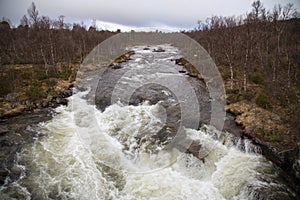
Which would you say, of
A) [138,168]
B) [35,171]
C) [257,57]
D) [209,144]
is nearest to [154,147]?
[138,168]

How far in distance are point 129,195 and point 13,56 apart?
34.7 metres

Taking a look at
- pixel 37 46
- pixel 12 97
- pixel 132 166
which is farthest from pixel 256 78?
pixel 37 46

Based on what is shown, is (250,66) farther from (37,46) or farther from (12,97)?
(37,46)

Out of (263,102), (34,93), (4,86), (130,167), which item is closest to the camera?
(130,167)

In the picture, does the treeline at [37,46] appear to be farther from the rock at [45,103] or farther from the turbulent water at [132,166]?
the turbulent water at [132,166]

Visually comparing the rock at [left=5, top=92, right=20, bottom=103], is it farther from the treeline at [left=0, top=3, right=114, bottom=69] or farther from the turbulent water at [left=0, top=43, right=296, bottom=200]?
the treeline at [left=0, top=3, right=114, bottom=69]

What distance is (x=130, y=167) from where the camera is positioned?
10.8 meters

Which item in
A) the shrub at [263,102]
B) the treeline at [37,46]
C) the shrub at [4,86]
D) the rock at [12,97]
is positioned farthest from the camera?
the treeline at [37,46]

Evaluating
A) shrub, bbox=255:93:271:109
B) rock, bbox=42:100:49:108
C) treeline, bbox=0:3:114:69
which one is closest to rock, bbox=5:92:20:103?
rock, bbox=42:100:49:108

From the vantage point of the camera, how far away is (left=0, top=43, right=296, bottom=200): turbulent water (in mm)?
9156

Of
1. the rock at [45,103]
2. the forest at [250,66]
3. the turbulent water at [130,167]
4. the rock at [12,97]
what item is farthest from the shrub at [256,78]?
the rock at [12,97]

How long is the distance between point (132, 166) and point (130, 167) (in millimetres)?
123

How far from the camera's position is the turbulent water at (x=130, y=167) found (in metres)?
9.20

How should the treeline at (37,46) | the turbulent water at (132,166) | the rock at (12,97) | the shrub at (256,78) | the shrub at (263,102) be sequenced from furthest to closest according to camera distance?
the treeline at (37,46)
the shrub at (256,78)
the rock at (12,97)
the shrub at (263,102)
the turbulent water at (132,166)
